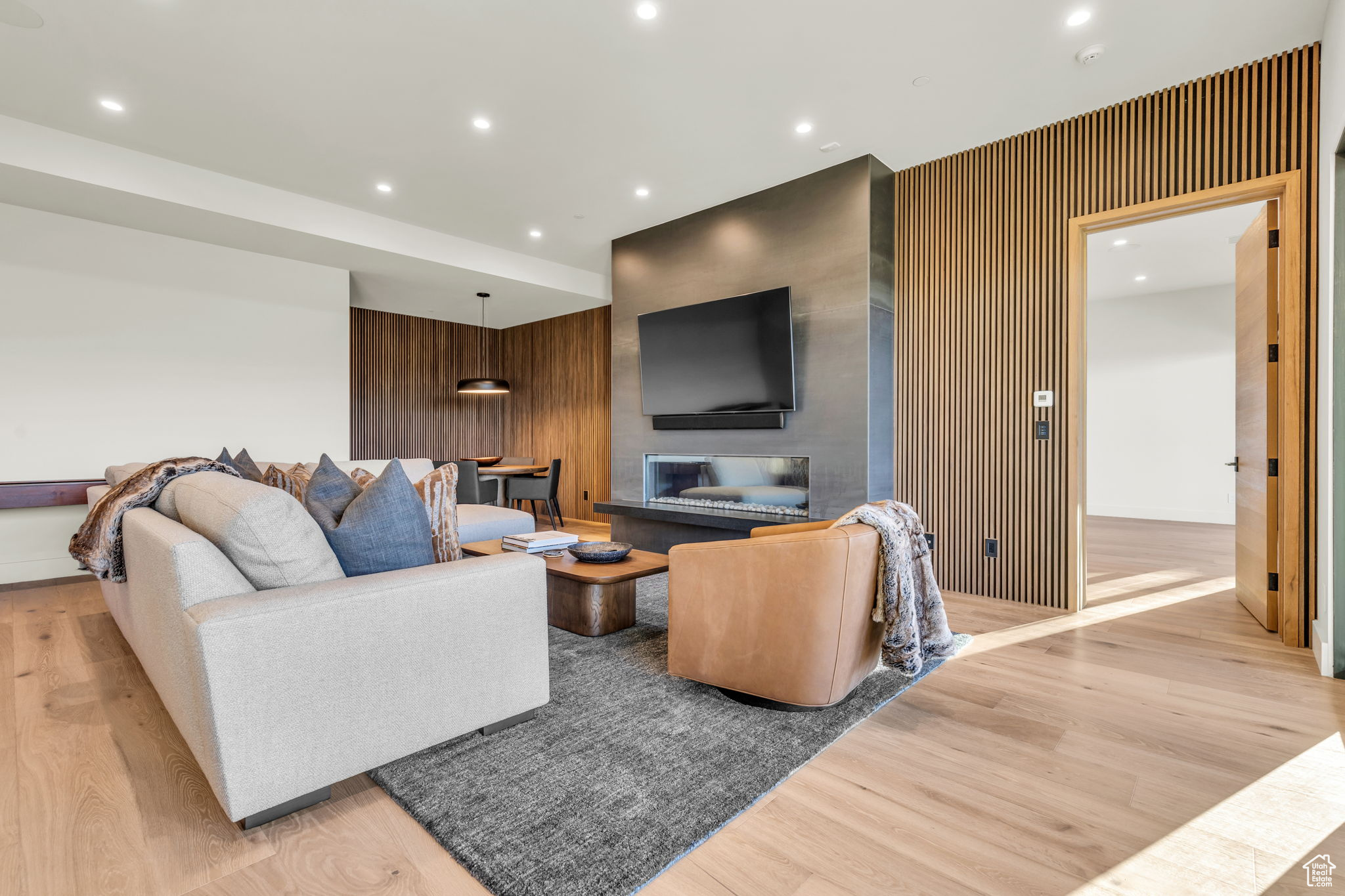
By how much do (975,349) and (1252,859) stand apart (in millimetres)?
2941

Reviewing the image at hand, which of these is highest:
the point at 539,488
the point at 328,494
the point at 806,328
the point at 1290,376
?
the point at 806,328

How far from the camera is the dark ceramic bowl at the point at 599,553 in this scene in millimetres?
3025

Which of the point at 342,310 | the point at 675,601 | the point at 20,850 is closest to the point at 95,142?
the point at 342,310

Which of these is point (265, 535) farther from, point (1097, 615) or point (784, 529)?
point (1097, 615)

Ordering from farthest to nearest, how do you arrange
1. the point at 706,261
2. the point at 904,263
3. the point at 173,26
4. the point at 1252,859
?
the point at 706,261 → the point at 904,263 → the point at 173,26 → the point at 1252,859

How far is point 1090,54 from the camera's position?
290 cm

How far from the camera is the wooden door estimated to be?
10.0 feet

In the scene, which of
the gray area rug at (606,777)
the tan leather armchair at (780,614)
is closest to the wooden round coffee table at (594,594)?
the gray area rug at (606,777)

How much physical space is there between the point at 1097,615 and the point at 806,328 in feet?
7.82

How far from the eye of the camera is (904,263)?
417cm

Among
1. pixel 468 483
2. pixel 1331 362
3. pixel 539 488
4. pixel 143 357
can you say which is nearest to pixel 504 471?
pixel 539 488

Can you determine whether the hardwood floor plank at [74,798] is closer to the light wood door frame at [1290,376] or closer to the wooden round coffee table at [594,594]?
the wooden round coffee table at [594,594]

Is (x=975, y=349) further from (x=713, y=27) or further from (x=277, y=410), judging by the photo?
(x=277, y=410)

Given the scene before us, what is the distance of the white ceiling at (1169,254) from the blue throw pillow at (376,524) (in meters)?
4.97
